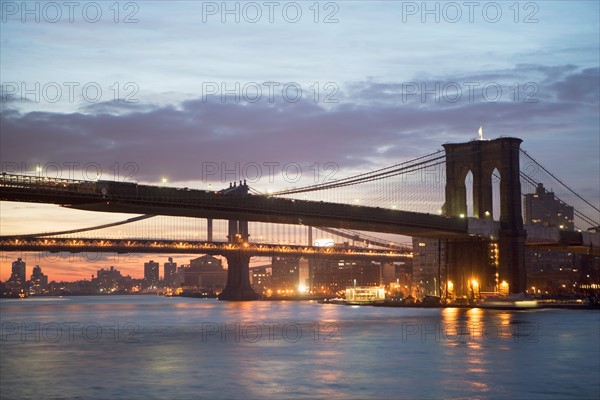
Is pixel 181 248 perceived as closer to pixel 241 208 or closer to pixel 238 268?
pixel 238 268

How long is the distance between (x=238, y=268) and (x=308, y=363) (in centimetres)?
11216

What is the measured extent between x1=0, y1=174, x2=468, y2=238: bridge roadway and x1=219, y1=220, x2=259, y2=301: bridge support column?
61422 millimetres

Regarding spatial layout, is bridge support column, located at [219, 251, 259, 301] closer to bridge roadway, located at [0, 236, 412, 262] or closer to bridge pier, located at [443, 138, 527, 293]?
bridge roadway, located at [0, 236, 412, 262]

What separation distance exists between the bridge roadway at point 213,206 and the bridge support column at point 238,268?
61422 mm

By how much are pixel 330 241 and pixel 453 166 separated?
61.2 m

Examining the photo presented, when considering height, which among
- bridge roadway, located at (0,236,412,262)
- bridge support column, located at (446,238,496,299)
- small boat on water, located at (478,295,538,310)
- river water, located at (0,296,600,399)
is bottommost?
river water, located at (0,296,600,399)

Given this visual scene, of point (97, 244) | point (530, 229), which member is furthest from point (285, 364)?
point (97, 244)

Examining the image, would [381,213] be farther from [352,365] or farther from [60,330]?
[352,365]

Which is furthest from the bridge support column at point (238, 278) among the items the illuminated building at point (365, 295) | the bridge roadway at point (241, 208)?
the bridge roadway at point (241, 208)

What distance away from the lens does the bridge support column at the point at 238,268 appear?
150125 millimetres

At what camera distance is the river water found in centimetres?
3281

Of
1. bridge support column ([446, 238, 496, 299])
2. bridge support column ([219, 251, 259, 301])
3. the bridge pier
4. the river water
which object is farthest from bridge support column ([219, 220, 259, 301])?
the river water

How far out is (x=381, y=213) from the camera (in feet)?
278

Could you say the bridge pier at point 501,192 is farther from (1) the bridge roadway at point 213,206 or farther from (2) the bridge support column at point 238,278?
(2) the bridge support column at point 238,278
